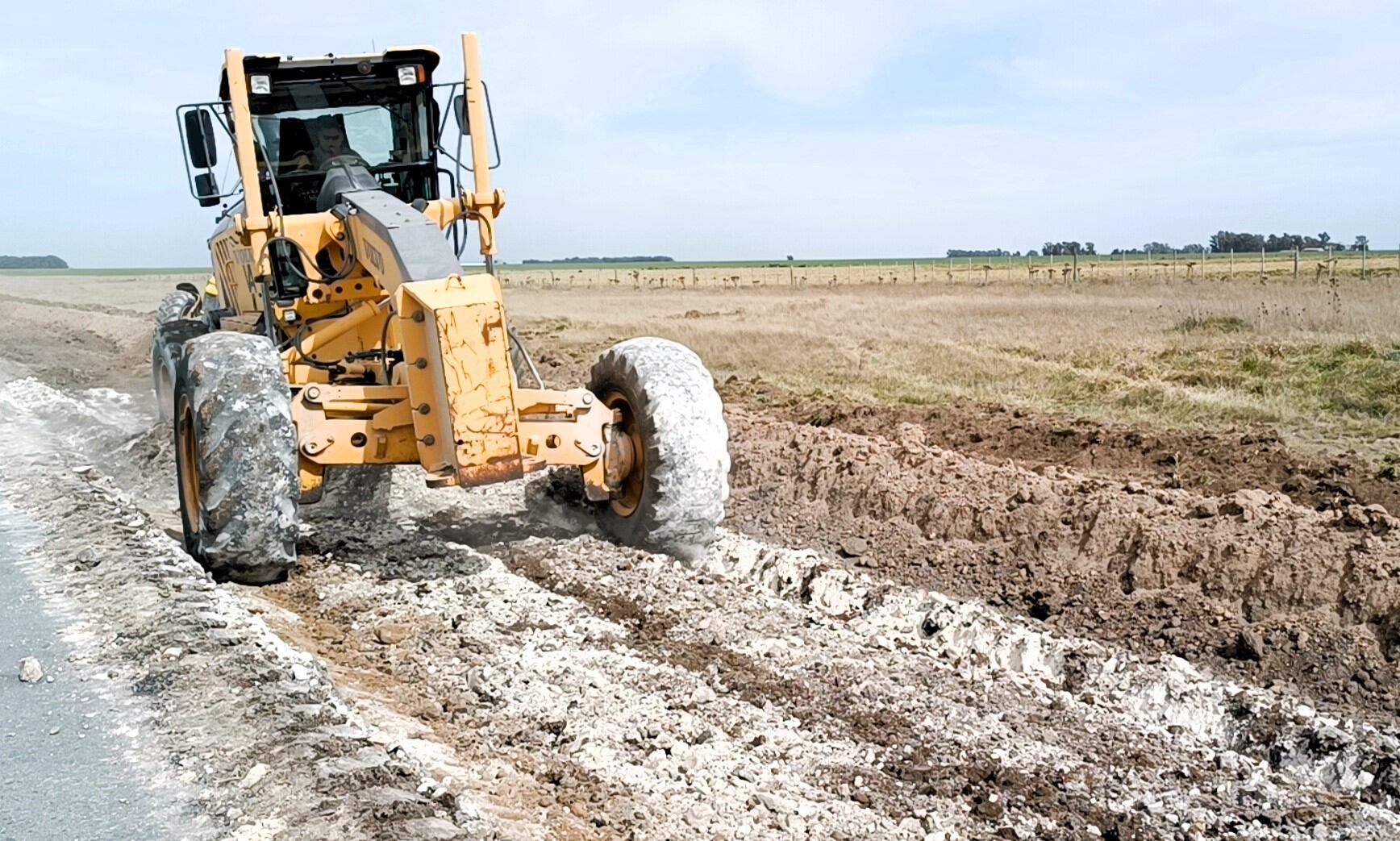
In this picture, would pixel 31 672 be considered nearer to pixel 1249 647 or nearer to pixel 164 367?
pixel 1249 647

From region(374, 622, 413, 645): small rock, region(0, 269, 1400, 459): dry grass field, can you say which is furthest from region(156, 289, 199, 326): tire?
region(374, 622, 413, 645): small rock

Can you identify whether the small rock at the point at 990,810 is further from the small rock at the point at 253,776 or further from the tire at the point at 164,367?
the tire at the point at 164,367

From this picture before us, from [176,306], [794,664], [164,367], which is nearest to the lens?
[794,664]

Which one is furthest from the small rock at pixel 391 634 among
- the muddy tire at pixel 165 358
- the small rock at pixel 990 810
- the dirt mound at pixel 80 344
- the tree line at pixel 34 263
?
the tree line at pixel 34 263

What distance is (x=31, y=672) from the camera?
16.6ft

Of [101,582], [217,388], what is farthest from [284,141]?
[101,582]

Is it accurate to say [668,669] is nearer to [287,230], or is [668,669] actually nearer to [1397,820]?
[1397,820]

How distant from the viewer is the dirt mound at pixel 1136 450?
8102 mm

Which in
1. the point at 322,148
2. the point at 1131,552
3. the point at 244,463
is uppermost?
the point at 322,148

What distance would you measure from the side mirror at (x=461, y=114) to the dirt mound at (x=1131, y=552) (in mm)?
3211

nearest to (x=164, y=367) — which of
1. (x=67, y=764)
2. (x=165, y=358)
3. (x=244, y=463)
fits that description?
(x=165, y=358)

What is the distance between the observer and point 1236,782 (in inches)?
170

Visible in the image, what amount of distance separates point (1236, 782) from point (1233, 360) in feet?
38.4

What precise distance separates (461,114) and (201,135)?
1.69m
